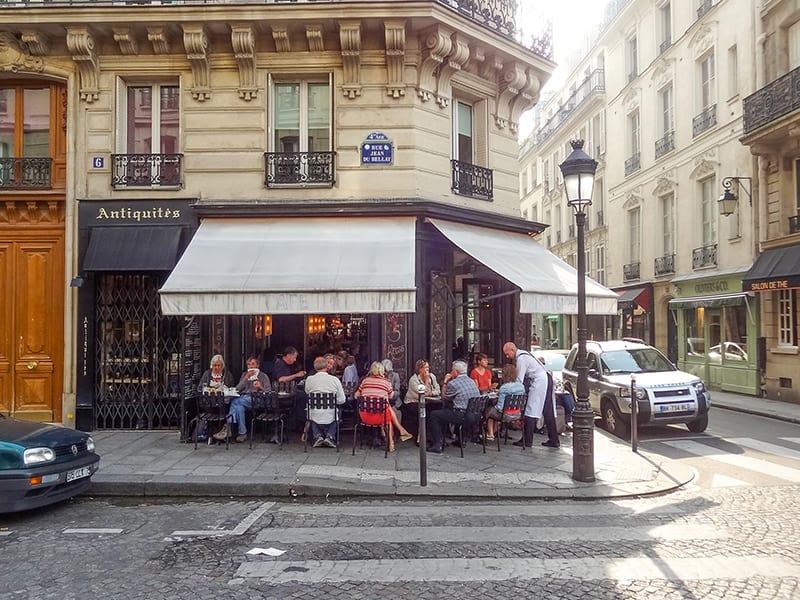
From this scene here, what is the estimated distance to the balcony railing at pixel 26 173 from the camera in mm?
10844

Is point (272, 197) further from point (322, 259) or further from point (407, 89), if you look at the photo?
point (407, 89)

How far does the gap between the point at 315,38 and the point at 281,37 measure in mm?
590

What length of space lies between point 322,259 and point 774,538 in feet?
21.8

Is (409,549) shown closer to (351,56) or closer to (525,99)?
(351,56)

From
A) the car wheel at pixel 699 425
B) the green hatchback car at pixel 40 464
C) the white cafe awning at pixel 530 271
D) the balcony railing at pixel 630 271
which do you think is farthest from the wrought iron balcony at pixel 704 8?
the green hatchback car at pixel 40 464

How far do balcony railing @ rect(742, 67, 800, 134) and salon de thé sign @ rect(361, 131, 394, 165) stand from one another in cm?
1128

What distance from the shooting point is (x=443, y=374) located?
10.6 meters

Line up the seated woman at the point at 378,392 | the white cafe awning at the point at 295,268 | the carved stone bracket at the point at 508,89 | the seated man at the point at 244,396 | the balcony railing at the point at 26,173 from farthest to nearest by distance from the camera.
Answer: the carved stone bracket at the point at 508,89
the balcony railing at the point at 26,173
the seated man at the point at 244,396
the seated woman at the point at 378,392
the white cafe awning at the point at 295,268

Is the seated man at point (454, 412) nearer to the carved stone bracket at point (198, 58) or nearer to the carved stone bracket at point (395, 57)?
the carved stone bracket at point (395, 57)

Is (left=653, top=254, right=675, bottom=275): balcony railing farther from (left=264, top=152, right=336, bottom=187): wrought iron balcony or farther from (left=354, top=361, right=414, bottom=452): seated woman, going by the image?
(left=354, top=361, right=414, bottom=452): seated woman

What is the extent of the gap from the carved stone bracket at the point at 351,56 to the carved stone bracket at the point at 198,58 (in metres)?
2.42

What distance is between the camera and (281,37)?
10125mm

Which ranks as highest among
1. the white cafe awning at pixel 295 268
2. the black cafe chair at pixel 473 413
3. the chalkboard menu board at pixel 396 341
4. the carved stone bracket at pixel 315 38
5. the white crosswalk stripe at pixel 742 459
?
the carved stone bracket at pixel 315 38

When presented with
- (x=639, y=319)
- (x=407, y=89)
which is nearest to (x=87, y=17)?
(x=407, y=89)
